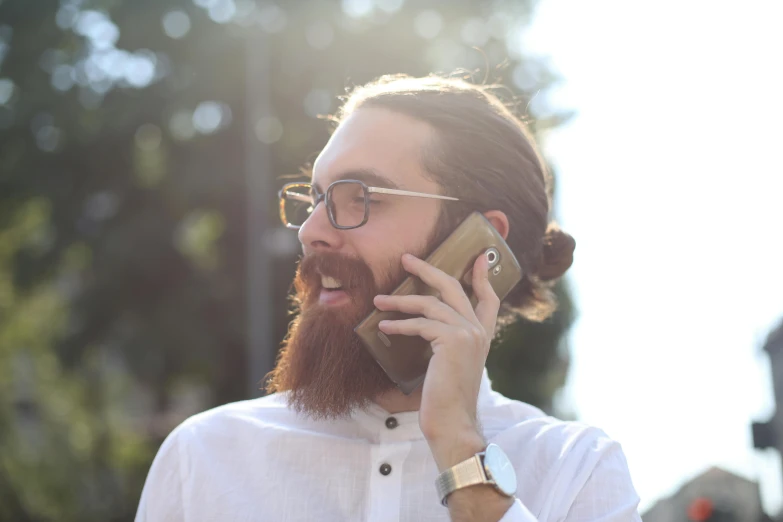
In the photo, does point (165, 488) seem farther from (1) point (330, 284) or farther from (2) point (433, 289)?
(2) point (433, 289)

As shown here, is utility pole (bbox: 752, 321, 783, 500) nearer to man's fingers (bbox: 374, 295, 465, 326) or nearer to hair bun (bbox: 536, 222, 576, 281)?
hair bun (bbox: 536, 222, 576, 281)

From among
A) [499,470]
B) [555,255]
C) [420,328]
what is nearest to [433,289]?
[420,328]

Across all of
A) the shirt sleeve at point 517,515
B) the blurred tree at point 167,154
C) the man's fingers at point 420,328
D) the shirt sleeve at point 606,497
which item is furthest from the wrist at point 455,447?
the blurred tree at point 167,154

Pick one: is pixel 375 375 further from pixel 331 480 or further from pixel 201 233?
pixel 201 233

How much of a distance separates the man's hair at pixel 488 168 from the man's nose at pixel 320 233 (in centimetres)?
34

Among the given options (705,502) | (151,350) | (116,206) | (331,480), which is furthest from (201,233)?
(331,480)

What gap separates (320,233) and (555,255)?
102 cm

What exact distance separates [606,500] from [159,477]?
54.0 inches

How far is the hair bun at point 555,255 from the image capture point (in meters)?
3.17

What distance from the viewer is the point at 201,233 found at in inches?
522

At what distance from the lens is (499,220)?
9.55 ft

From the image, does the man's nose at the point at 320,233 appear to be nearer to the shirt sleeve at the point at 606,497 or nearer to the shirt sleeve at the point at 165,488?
the shirt sleeve at the point at 165,488

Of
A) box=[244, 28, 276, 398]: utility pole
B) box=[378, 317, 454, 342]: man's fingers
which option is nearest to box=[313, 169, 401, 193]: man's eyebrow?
box=[378, 317, 454, 342]: man's fingers

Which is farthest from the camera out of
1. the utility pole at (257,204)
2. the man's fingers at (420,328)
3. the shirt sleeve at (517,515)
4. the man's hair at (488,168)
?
the utility pole at (257,204)
